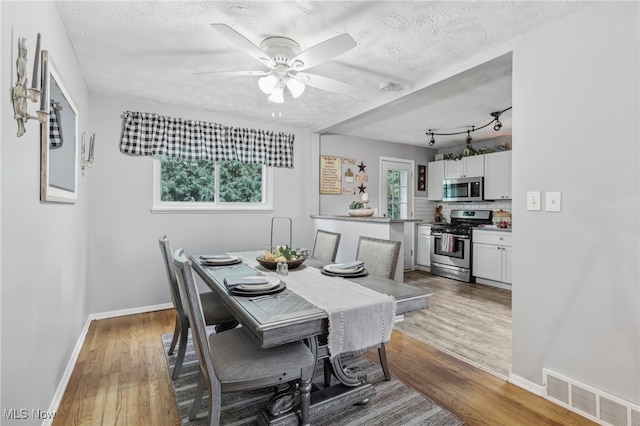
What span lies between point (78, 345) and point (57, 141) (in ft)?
5.60

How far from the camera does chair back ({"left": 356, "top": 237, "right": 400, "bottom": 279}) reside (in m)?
2.33

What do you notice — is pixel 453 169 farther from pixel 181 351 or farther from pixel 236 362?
pixel 236 362

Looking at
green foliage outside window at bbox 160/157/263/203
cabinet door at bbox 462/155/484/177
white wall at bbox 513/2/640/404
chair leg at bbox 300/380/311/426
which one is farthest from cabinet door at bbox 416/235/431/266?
chair leg at bbox 300/380/311/426

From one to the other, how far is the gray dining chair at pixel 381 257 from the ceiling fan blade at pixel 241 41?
1517 millimetres

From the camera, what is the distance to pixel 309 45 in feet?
7.32

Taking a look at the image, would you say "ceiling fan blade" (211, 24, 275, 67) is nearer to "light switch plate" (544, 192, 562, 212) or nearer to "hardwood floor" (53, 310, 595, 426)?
"light switch plate" (544, 192, 562, 212)

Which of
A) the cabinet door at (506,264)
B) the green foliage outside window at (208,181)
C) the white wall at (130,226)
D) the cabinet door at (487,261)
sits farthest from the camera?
the cabinet door at (487,261)

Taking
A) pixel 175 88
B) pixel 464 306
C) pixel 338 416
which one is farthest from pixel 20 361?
pixel 464 306

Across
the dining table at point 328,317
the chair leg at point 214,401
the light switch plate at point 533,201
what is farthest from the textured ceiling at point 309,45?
the chair leg at point 214,401

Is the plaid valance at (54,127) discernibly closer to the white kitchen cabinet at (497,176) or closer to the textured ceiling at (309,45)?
the textured ceiling at (309,45)

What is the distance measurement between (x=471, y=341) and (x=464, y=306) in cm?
103

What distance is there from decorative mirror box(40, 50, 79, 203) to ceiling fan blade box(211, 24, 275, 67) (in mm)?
792

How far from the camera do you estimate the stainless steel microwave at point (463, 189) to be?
5.18 m
